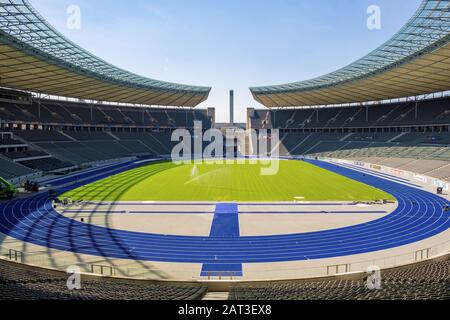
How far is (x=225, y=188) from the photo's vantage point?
3581 cm

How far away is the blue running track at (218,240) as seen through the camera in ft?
54.6

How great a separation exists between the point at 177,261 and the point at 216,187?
2064 cm

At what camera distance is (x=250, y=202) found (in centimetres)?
2878

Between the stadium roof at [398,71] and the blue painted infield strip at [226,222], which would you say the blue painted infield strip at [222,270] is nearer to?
the blue painted infield strip at [226,222]

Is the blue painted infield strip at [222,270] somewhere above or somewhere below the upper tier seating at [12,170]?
below

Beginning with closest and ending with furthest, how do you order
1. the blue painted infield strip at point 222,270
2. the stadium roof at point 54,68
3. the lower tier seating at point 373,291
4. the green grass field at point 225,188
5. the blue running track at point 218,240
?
the lower tier seating at point 373,291, the blue painted infield strip at point 222,270, the blue running track at point 218,240, the stadium roof at point 54,68, the green grass field at point 225,188

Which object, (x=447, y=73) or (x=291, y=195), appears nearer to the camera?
(x=291, y=195)

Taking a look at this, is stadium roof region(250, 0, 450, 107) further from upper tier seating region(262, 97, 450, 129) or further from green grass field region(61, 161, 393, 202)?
green grass field region(61, 161, 393, 202)

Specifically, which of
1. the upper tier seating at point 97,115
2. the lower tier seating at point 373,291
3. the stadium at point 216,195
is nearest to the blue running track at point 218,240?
the stadium at point 216,195

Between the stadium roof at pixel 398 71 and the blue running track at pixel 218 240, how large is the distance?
1795cm

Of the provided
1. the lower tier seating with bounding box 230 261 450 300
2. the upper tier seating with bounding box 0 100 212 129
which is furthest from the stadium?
the upper tier seating with bounding box 0 100 212 129

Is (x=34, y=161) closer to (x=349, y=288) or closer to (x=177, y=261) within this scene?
(x=177, y=261)

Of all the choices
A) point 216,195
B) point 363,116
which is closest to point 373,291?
point 216,195

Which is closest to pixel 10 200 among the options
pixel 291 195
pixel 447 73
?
pixel 291 195
